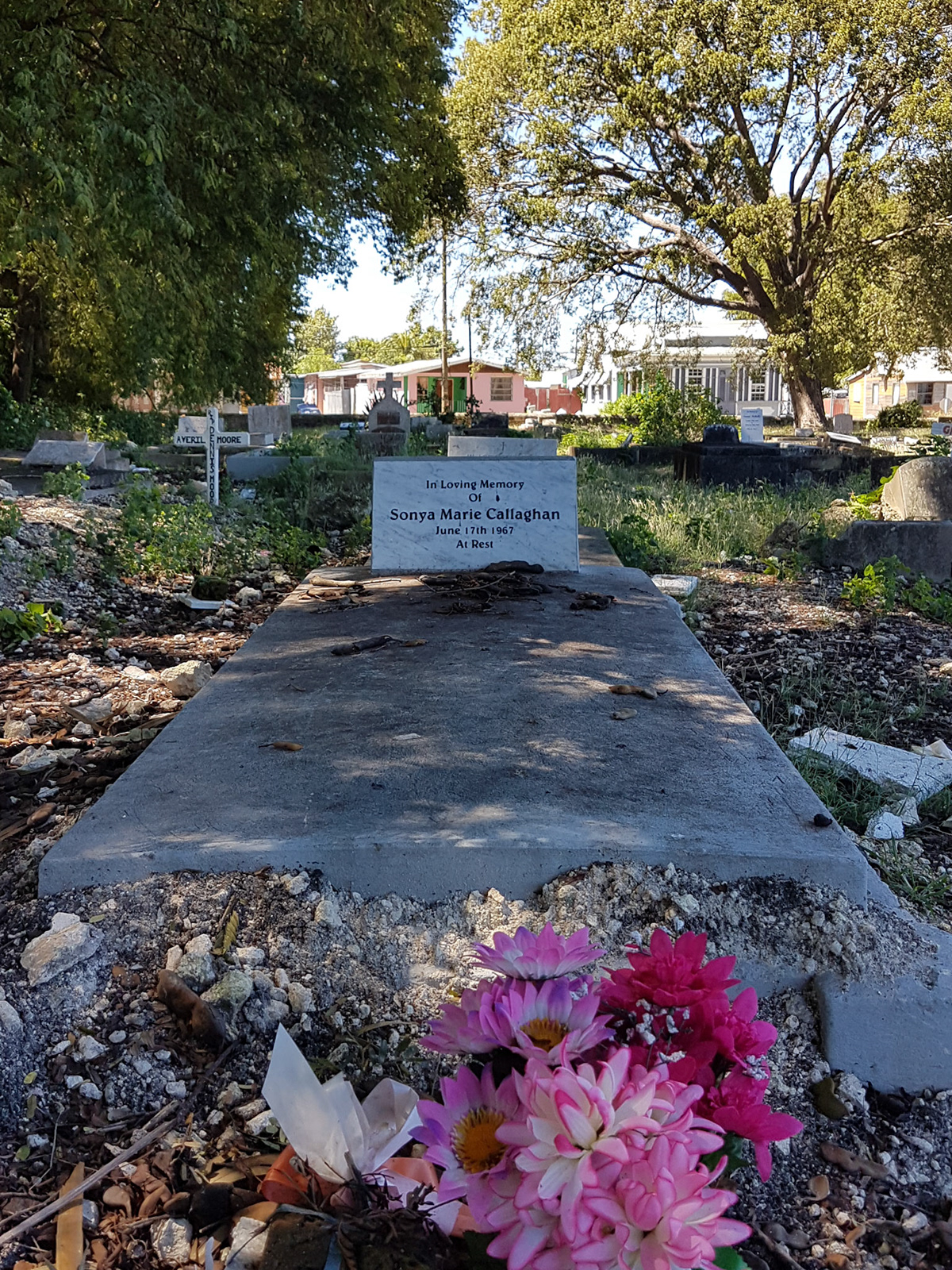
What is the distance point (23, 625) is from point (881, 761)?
4086mm

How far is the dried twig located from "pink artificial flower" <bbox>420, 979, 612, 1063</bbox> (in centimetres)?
79

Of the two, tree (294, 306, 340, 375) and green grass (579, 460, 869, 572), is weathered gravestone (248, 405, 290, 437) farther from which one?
tree (294, 306, 340, 375)

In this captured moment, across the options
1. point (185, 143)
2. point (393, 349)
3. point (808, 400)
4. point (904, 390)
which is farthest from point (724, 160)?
point (393, 349)

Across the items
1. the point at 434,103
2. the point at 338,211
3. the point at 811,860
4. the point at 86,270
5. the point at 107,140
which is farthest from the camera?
the point at 434,103

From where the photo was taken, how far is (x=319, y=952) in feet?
7.44

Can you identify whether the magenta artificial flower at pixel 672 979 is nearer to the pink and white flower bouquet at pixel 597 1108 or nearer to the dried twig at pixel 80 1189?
the pink and white flower bouquet at pixel 597 1108

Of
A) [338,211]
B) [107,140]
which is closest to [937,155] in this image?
[338,211]

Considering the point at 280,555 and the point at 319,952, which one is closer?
the point at 319,952

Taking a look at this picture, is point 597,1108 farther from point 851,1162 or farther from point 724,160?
point 724,160

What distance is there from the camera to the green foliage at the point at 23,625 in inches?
214

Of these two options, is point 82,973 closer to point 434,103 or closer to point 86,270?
point 86,270

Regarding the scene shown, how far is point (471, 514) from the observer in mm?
6277

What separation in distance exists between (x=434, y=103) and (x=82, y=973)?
563 inches

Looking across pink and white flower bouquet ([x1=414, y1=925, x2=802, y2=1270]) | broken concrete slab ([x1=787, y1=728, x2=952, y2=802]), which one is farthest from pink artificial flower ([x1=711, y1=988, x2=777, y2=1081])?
broken concrete slab ([x1=787, y1=728, x2=952, y2=802])
